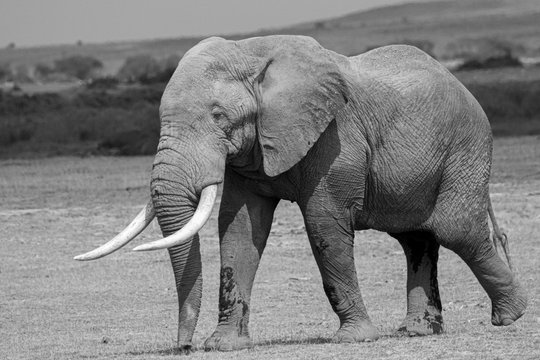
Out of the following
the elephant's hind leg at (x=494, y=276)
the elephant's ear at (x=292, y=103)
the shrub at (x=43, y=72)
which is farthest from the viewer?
the shrub at (x=43, y=72)

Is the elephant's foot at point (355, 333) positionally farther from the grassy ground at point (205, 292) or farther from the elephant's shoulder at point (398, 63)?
the elephant's shoulder at point (398, 63)

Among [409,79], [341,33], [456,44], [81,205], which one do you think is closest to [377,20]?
[341,33]

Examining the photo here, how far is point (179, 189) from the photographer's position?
8992 millimetres

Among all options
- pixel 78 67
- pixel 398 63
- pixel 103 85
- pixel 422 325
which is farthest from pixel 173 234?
pixel 78 67

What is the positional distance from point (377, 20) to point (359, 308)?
11425 centimetres

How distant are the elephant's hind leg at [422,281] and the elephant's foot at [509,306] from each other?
0.35 meters

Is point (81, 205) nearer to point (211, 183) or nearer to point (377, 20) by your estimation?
point (211, 183)

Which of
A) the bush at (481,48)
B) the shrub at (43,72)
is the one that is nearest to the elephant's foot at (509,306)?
the bush at (481,48)

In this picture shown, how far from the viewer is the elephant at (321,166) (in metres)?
9.09

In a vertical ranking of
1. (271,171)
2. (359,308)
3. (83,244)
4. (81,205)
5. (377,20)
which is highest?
(271,171)

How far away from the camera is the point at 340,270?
967 cm

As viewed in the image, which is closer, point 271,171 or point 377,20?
point 271,171

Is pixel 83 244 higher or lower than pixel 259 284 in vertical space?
lower

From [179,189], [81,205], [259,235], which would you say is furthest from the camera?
[81,205]
